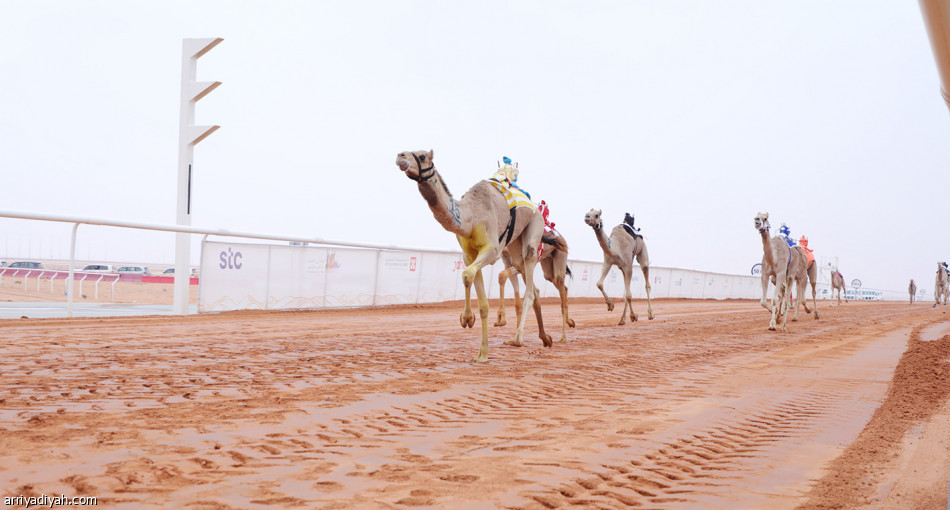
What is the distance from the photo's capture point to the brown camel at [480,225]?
8375 mm

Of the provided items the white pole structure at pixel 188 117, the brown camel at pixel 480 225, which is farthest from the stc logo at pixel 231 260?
the brown camel at pixel 480 225

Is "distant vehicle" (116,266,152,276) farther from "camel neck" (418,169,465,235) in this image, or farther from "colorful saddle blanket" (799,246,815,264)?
"colorful saddle blanket" (799,246,815,264)

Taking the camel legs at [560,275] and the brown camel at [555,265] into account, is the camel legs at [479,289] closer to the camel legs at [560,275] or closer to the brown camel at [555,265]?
the brown camel at [555,265]

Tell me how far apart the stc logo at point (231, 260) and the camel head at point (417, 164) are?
12.3 metres

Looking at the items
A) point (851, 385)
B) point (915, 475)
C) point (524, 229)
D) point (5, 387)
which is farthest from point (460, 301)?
point (915, 475)

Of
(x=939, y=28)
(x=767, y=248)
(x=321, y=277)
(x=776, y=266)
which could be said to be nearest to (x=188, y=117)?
(x=321, y=277)

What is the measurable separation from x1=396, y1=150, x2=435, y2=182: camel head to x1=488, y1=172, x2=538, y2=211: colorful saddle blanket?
7.24 ft

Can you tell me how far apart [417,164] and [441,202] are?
2.00 feet

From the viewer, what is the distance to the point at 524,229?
11102mm

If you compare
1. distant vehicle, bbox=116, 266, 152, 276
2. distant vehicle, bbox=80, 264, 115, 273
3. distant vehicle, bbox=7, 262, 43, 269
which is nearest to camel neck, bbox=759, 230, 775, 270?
distant vehicle, bbox=80, 264, 115, 273

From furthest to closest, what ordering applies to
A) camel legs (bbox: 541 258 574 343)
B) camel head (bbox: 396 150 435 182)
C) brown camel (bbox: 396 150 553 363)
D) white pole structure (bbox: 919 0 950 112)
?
camel legs (bbox: 541 258 574 343), brown camel (bbox: 396 150 553 363), camel head (bbox: 396 150 435 182), white pole structure (bbox: 919 0 950 112)

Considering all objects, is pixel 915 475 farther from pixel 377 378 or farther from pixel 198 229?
pixel 198 229

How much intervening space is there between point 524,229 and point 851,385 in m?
5.01

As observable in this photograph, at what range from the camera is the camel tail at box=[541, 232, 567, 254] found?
12.5 m
